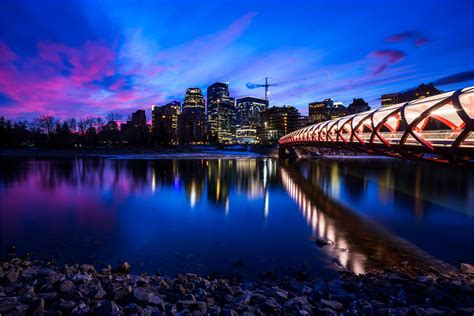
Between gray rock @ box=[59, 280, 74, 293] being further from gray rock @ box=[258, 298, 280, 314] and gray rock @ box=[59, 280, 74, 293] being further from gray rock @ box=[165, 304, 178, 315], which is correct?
gray rock @ box=[258, 298, 280, 314]

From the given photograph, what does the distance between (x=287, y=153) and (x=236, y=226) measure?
59.6m

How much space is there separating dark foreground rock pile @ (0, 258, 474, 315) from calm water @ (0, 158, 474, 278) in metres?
1.27

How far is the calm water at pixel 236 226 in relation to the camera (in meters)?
9.93

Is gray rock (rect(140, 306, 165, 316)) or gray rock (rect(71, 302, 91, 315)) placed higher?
gray rock (rect(71, 302, 91, 315))

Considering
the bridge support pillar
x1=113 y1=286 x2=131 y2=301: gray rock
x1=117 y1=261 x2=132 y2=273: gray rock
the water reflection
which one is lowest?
the water reflection

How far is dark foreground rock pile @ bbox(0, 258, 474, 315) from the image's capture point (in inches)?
222

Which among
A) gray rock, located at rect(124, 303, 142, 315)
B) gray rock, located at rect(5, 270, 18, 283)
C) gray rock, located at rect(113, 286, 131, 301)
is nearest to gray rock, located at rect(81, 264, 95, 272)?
gray rock, located at rect(5, 270, 18, 283)

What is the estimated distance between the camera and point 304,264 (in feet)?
30.7

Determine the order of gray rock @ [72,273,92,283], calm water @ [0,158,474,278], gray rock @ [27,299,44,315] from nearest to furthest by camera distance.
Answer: gray rock @ [27,299,44,315] → gray rock @ [72,273,92,283] → calm water @ [0,158,474,278]

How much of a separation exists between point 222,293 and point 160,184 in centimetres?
2280

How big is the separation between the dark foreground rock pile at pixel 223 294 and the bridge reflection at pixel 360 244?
1123mm

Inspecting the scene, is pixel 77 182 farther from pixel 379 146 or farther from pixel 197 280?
pixel 379 146

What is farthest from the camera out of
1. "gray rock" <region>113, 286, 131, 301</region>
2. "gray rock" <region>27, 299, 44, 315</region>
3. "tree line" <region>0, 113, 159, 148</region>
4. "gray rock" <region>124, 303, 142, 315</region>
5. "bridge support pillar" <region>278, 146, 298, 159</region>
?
"tree line" <region>0, 113, 159, 148</region>

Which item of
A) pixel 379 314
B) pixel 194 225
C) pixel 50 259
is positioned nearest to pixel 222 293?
pixel 379 314
